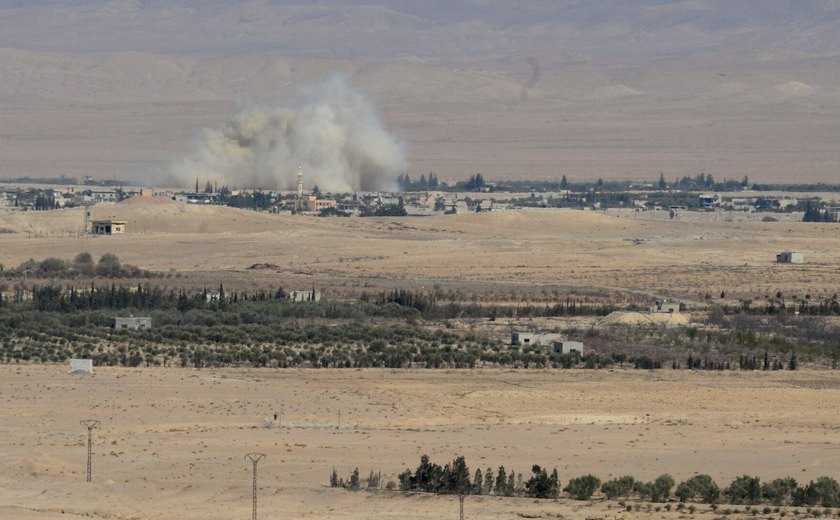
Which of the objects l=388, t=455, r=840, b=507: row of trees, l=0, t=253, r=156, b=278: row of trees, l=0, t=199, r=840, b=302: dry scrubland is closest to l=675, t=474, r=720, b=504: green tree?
l=388, t=455, r=840, b=507: row of trees

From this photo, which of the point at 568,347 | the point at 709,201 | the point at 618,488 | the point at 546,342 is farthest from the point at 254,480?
the point at 709,201

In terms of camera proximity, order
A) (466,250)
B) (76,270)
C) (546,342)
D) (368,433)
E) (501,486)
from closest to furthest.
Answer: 1. (501,486)
2. (368,433)
3. (546,342)
4. (76,270)
5. (466,250)

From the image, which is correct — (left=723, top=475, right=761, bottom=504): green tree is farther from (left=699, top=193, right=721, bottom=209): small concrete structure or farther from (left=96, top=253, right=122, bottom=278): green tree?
(left=699, top=193, right=721, bottom=209): small concrete structure

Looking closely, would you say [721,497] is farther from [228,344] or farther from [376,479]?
[228,344]

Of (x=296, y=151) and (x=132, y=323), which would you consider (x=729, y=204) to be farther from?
(x=132, y=323)

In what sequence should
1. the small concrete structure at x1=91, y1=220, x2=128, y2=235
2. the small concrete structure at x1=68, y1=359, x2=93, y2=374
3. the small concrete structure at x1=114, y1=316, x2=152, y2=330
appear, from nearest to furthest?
the small concrete structure at x1=68, y1=359, x2=93, y2=374
the small concrete structure at x1=114, y1=316, x2=152, y2=330
the small concrete structure at x1=91, y1=220, x2=128, y2=235

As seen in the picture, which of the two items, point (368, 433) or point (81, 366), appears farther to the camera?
point (81, 366)

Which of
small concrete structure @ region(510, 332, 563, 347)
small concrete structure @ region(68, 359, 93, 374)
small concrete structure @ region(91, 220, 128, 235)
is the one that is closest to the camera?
small concrete structure @ region(68, 359, 93, 374)
